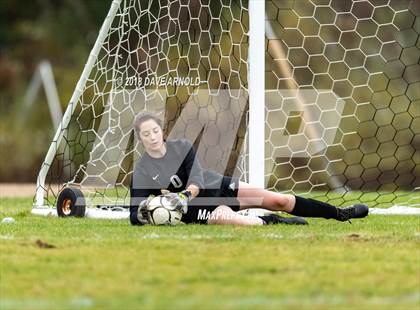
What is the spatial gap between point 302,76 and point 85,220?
8974 mm

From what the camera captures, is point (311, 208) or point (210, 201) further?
point (210, 201)

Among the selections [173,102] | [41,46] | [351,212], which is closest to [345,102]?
[173,102]

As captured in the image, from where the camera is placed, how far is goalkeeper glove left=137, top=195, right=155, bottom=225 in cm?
771

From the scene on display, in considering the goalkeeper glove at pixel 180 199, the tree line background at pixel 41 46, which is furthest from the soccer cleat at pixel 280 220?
the tree line background at pixel 41 46

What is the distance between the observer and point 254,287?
482cm

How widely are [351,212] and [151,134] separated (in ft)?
5.40

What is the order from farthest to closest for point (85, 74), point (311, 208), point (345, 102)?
point (345, 102) < point (85, 74) < point (311, 208)

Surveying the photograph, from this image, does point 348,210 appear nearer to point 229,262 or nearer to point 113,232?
point 113,232

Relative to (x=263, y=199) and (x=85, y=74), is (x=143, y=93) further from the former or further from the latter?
(x=263, y=199)

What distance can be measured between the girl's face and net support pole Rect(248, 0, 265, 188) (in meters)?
0.81

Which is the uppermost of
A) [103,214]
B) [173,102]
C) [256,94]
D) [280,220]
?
[256,94]

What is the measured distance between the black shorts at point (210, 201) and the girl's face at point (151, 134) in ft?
1.63

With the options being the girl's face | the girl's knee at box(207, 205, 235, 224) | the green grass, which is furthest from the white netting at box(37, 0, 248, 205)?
the green grass

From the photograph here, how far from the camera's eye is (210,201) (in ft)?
26.1
